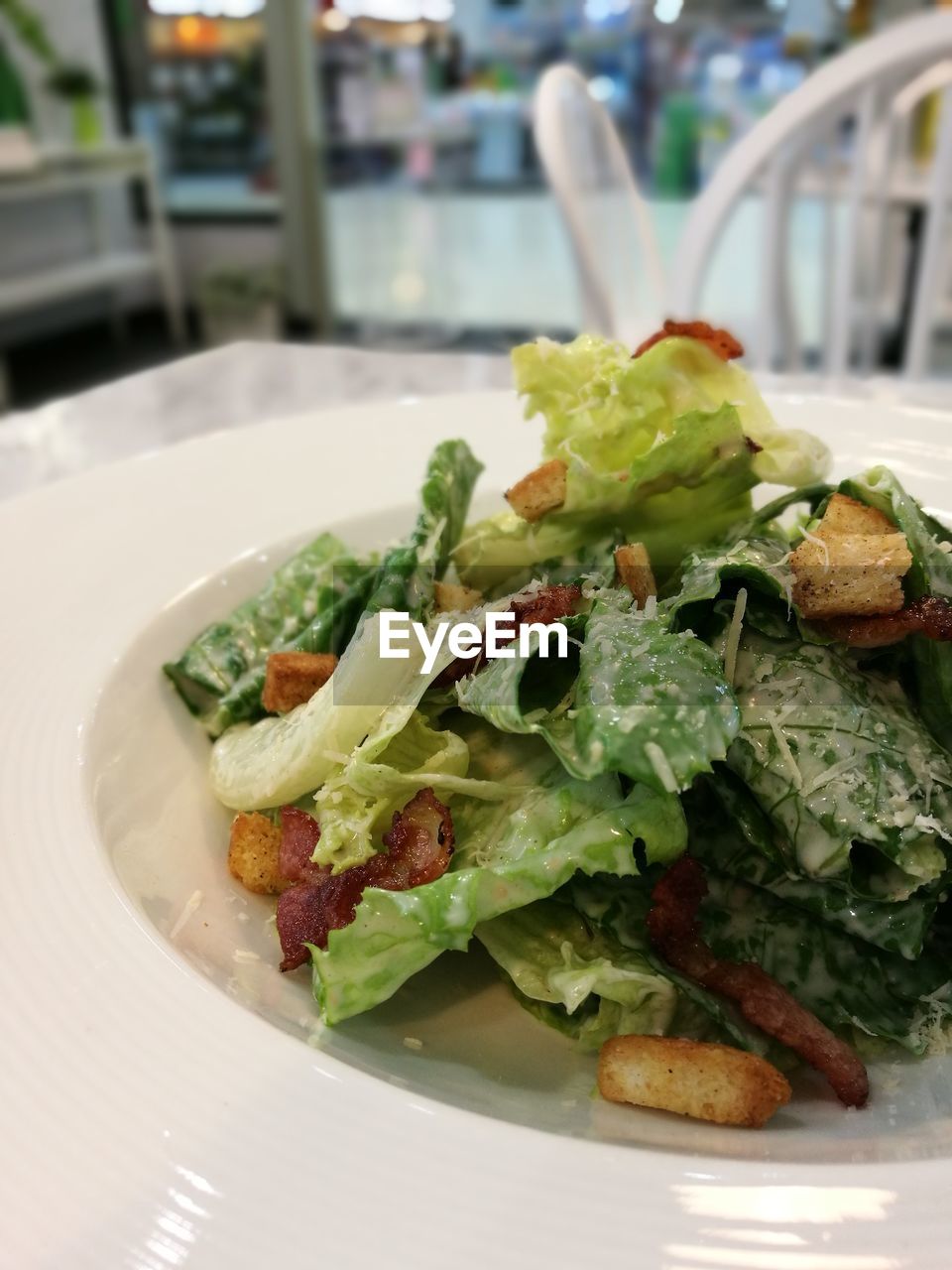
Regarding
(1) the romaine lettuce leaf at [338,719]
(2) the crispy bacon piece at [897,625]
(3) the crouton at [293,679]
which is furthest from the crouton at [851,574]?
(3) the crouton at [293,679]

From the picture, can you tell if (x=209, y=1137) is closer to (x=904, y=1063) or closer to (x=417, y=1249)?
(x=417, y=1249)

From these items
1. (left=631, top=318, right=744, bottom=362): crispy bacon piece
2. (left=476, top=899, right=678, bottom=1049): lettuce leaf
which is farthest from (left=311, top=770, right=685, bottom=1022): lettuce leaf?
(left=631, top=318, right=744, bottom=362): crispy bacon piece

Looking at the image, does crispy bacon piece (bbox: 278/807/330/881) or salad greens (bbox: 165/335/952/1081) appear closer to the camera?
salad greens (bbox: 165/335/952/1081)

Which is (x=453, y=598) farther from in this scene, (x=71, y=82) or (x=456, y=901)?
(x=71, y=82)

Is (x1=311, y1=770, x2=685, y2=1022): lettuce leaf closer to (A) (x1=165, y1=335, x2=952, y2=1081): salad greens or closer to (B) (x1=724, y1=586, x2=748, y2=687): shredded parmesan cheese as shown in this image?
(A) (x1=165, y1=335, x2=952, y2=1081): salad greens

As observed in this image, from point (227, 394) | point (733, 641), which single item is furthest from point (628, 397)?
point (227, 394)

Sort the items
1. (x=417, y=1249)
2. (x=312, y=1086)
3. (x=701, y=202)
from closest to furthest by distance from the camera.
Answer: (x=417, y=1249) → (x=312, y=1086) → (x=701, y=202)

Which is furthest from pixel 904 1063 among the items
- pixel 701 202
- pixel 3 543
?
pixel 701 202
